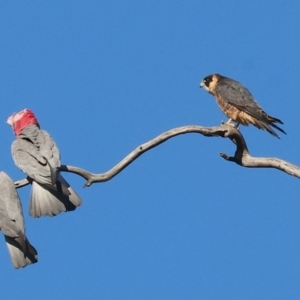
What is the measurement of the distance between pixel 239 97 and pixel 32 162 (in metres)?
3.19

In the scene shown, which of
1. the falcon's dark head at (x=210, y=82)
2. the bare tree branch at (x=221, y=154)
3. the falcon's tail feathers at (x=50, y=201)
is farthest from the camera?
the falcon's dark head at (x=210, y=82)

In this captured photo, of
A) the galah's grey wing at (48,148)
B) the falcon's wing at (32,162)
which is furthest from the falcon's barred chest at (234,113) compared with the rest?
the falcon's wing at (32,162)

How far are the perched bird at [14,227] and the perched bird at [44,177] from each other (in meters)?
0.19

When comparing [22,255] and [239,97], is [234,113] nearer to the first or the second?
[239,97]

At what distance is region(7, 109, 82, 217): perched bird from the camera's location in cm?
1208

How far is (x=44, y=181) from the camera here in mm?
12078

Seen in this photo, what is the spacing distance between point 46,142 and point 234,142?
6.90 feet

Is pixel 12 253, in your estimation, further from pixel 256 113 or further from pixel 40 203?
pixel 256 113

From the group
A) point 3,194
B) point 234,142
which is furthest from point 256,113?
point 3,194

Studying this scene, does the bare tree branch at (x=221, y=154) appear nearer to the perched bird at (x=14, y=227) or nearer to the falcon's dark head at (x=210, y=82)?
the perched bird at (x=14, y=227)

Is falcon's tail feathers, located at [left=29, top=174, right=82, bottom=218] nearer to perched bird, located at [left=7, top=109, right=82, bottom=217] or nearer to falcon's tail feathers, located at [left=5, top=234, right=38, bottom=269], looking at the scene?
perched bird, located at [left=7, top=109, right=82, bottom=217]

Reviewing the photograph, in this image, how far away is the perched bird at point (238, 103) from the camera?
13.2 metres

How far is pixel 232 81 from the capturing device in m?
14.7

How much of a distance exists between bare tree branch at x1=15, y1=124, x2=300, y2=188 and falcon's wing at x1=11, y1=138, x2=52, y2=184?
0.80 ft
